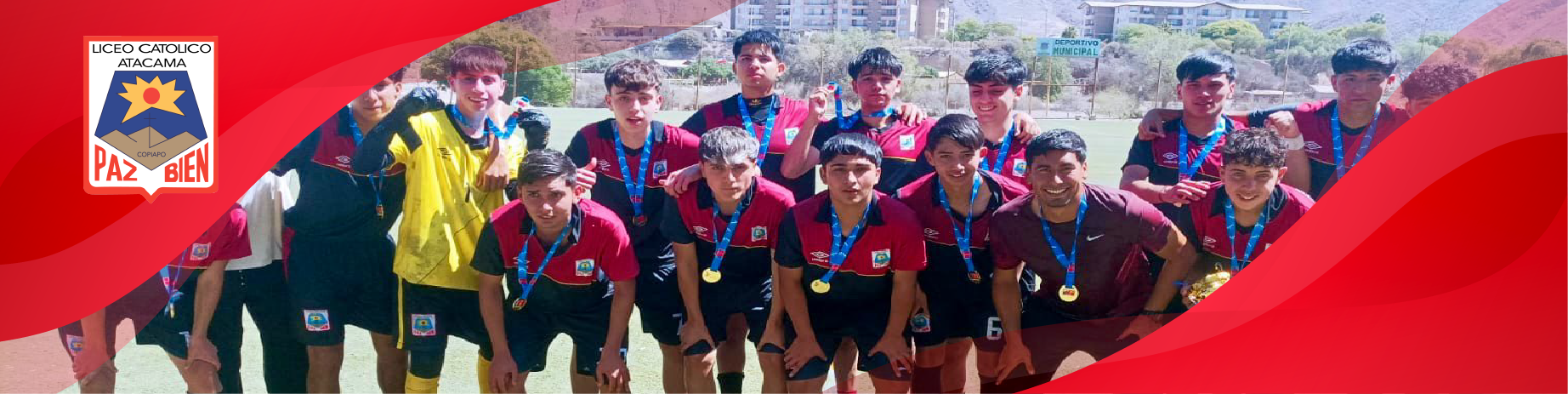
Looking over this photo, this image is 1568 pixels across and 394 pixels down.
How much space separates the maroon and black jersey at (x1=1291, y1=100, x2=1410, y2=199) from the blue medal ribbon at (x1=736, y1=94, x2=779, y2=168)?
→ 234cm

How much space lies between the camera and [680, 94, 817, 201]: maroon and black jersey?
4.91 metres

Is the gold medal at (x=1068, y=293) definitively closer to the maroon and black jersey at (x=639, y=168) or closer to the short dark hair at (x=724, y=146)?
the short dark hair at (x=724, y=146)

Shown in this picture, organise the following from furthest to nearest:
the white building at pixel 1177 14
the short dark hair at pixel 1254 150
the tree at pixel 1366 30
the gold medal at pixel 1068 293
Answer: the white building at pixel 1177 14 < the tree at pixel 1366 30 < the gold medal at pixel 1068 293 < the short dark hair at pixel 1254 150

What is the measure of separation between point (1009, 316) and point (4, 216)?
14.9 feet

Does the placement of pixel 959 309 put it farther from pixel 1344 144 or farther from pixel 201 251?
pixel 201 251

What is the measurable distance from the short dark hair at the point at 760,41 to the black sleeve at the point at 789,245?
107 cm

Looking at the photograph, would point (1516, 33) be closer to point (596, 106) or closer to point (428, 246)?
point (428, 246)

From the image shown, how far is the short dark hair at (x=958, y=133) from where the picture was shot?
13.5ft

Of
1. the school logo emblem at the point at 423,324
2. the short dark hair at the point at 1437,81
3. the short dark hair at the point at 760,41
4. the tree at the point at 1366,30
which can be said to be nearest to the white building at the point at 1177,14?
the tree at the point at 1366,30

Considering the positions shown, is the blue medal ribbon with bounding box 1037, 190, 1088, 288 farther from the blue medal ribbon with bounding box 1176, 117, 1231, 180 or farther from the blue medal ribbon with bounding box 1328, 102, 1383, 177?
the blue medal ribbon with bounding box 1328, 102, 1383, 177

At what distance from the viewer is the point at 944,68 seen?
18.6m

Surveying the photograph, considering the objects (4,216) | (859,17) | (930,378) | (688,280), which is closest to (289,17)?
(4,216)

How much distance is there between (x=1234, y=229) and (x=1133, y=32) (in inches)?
564

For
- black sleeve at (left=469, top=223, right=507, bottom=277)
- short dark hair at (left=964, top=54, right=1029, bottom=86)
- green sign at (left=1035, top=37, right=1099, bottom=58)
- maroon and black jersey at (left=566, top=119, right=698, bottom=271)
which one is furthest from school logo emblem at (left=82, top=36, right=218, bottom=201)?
green sign at (left=1035, top=37, right=1099, bottom=58)
